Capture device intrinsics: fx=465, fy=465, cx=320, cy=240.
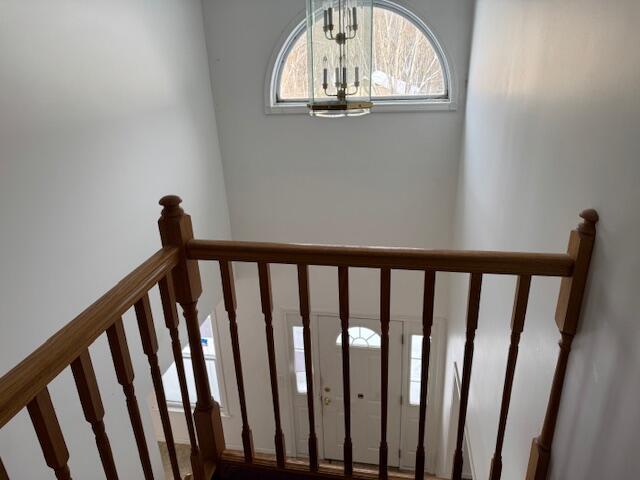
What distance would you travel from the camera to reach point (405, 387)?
474 centimetres

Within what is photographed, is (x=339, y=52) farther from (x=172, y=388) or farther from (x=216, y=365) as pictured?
(x=172, y=388)

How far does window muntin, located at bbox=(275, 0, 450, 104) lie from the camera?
3.44 metres

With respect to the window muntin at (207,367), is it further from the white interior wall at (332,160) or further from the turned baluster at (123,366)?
the turned baluster at (123,366)

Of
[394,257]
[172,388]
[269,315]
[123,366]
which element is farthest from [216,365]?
[394,257]

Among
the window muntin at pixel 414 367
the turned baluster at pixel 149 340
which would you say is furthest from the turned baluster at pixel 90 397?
the window muntin at pixel 414 367

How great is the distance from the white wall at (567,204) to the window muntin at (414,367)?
1.95 m

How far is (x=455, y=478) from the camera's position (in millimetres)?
1504

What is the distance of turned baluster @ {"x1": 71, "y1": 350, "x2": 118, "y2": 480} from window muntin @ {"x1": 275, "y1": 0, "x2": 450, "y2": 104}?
3.06 metres

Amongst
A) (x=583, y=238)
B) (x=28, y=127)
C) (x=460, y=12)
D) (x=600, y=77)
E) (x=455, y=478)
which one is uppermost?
(x=460, y=12)

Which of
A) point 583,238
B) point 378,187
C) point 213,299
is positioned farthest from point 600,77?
point 213,299

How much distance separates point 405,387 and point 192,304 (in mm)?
3748

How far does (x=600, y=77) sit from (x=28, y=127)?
2.08m

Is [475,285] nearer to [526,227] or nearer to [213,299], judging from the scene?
[526,227]

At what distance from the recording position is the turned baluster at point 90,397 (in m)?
1.02
